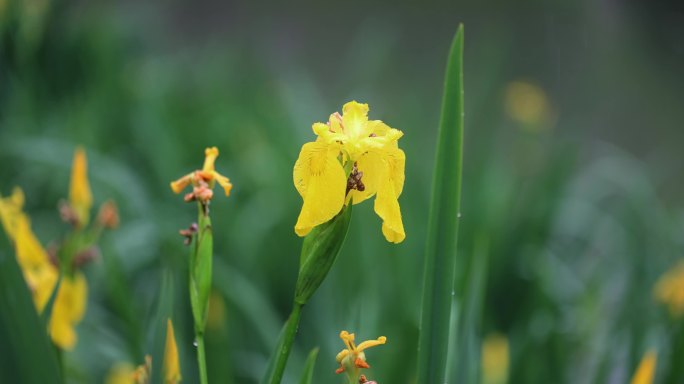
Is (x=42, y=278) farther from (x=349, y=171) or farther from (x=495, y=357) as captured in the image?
(x=495, y=357)

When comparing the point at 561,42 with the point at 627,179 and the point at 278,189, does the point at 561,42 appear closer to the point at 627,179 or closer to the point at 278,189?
the point at 627,179

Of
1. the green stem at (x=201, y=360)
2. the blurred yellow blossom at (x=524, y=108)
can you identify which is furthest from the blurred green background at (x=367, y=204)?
the green stem at (x=201, y=360)

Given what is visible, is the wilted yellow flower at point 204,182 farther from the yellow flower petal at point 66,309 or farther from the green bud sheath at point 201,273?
the yellow flower petal at point 66,309

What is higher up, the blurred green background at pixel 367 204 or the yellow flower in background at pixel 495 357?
the blurred green background at pixel 367 204

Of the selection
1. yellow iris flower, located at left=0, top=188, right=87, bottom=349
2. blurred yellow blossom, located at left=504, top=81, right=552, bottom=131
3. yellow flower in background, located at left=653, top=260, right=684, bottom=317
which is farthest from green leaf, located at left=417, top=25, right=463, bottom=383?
blurred yellow blossom, located at left=504, top=81, right=552, bottom=131

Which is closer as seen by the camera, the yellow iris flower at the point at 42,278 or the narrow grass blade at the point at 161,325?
the narrow grass blade at the point at 161,325

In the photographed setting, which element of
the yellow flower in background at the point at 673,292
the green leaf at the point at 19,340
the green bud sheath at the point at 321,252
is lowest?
the green leaf at the point at 19,340

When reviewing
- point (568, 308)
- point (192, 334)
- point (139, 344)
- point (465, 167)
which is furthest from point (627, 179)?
Answer: point (139, 344)

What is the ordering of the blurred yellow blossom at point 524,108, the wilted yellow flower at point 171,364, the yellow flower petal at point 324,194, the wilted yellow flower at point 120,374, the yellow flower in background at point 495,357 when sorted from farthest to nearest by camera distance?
the blurred yellow blossom at point 524,108, the yellow flower in background at point 495,357, the wilted yellow flower at point 120,374, the wilted yellow flower at point 171,364, the yellow flower petal at point 324,194
